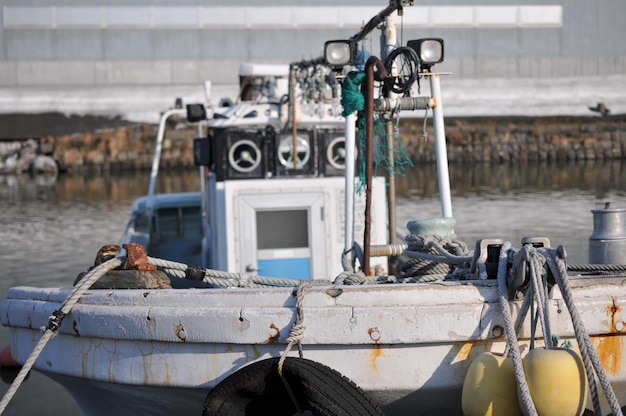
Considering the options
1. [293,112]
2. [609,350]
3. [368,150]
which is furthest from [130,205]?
[609,350]

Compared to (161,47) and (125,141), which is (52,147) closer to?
(125,141)

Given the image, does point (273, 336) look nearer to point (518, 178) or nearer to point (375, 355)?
point (375, 355)

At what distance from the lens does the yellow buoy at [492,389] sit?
388 centimetres

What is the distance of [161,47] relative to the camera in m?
37.7

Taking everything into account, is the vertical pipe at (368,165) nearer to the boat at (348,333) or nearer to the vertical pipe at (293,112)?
the boat at (348,333)

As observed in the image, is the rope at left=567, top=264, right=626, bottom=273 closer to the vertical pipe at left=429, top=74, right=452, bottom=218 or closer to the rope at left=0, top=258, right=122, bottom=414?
the vertical pipe at left=429, top=74, right=452, bottom=218

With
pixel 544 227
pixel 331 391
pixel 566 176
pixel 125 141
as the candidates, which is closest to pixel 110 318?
pixel 331 391

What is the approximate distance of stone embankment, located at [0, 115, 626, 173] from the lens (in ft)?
116

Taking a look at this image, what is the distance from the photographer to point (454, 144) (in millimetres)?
36562

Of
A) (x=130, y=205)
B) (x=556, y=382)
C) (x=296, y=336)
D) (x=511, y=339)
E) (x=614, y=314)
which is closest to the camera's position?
(x=556, y=382)

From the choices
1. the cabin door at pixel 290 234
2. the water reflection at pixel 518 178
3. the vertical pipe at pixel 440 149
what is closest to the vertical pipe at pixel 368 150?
the vertical pipe at pixel 440 149

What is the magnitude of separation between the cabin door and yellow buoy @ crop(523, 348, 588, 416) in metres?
5.21

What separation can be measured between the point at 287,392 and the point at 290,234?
4.99 metres

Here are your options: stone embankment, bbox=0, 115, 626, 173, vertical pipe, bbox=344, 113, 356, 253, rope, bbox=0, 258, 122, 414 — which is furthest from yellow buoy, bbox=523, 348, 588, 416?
stone embankment, bbox=0, 115, 626, 173
